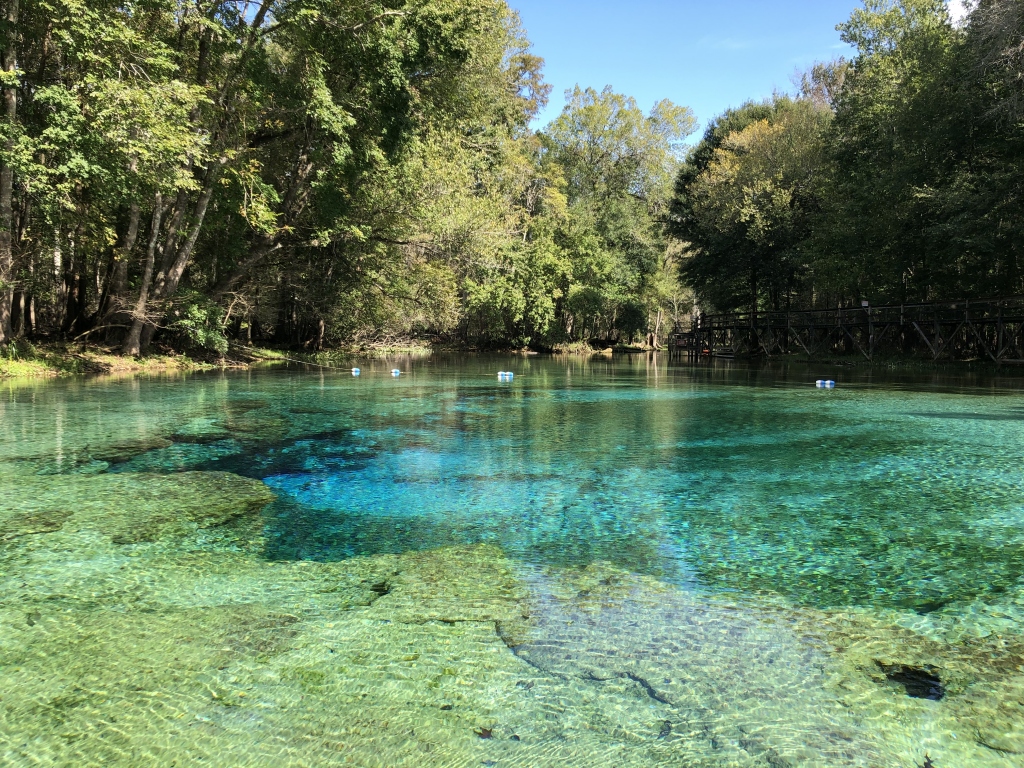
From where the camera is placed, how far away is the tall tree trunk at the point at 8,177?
1235 cm

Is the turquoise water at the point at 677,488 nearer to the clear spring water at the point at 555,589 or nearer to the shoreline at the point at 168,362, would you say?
the clear spring water at the point at 555,589

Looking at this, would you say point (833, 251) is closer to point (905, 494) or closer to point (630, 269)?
point (630, 269)

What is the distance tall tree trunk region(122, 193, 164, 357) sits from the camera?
16469 mm

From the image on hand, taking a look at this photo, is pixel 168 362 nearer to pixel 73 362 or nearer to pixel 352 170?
pixel 73 362

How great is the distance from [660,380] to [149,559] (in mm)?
15031

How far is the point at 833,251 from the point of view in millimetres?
27453

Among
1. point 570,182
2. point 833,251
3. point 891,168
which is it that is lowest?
point 833,251

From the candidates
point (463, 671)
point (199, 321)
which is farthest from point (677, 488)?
point (199, 321)

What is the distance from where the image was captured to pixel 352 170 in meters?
18.2

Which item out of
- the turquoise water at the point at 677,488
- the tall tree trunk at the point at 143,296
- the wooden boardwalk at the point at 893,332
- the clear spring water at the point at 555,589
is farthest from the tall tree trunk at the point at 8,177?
the wooden boardwalk at the point at 893,332

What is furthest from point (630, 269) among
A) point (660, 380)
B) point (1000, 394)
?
point (1000, 394)

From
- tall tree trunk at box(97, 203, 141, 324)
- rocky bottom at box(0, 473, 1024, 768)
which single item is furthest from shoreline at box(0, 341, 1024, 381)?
rocky bottom at box(0, 473, 1024, 768)

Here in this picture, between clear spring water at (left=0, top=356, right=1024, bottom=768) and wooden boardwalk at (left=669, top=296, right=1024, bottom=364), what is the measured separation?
18.0 m

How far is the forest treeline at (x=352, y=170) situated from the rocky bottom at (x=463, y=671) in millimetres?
12246
